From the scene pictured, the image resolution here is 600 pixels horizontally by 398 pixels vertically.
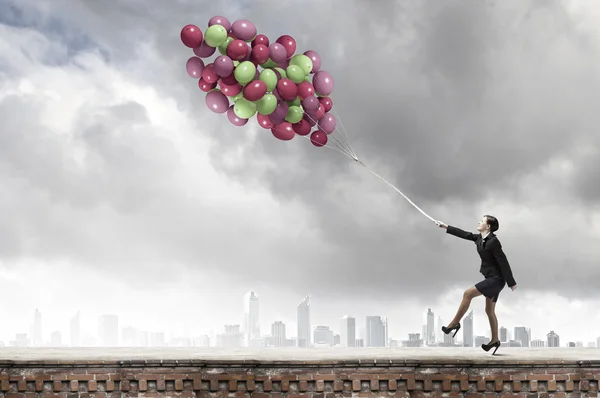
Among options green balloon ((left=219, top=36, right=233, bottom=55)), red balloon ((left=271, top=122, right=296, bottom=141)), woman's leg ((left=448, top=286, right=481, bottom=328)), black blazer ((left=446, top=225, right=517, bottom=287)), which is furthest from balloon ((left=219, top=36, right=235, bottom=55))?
woman's leg ((left=448, top=286, right=481, bottom=328))

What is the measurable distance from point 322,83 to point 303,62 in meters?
0.58

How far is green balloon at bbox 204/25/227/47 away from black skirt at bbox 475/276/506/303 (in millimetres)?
5317

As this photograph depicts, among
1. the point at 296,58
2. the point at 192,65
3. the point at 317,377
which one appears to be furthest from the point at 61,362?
the point at 296,58

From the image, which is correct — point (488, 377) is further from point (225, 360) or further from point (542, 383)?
point (225, 360)

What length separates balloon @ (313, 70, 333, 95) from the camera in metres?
12.4

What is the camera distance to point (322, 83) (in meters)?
12.4

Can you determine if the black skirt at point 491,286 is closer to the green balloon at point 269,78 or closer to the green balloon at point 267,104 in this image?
the green balloon at point 267,104

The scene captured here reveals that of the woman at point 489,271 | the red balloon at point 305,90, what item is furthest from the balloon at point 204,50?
the woman at point 489,271

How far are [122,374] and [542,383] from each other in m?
5.32

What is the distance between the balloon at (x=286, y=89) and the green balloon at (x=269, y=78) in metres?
0.12

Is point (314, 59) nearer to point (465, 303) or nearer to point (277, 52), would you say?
Result: point (277, 52)

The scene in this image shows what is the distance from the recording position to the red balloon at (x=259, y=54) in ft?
38.3

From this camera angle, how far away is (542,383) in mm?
9641

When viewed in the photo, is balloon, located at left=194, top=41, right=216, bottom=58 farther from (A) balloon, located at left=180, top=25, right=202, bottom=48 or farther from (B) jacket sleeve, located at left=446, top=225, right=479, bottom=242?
(B) jacket sleeve, located at left=446, top=225, right=479, bottom=242
